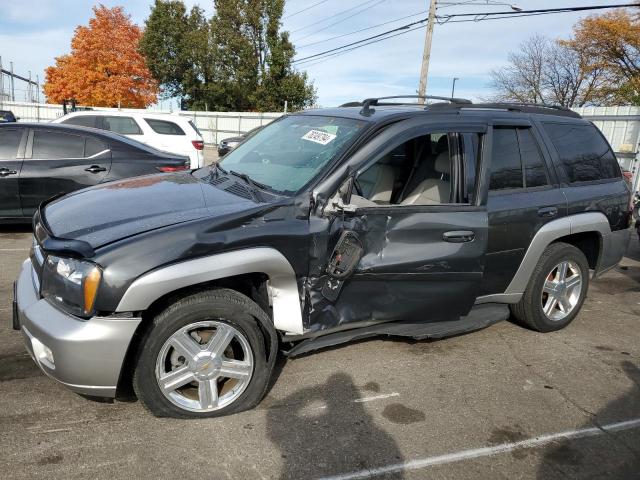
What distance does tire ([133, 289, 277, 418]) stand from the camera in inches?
109

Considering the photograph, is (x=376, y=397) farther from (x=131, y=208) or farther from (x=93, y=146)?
(x=93, y=146)

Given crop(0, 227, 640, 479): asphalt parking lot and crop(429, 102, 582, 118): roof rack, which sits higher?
crop(429, 102, 582, 118): roof rack

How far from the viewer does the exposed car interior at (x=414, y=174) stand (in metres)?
3.73

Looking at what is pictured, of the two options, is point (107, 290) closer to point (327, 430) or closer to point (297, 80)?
point (327, 430)

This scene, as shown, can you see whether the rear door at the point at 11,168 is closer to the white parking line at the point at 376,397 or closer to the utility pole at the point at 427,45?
the white parking line at the point at 376,397

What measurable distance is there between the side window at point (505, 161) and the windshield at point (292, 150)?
1084mm

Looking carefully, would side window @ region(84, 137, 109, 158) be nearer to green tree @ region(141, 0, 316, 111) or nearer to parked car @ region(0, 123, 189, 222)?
parked car @ region(0, 123, 189, 222)

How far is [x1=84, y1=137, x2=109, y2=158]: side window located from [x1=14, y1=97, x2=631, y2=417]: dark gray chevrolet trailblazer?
3360mm

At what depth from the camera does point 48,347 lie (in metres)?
2.66

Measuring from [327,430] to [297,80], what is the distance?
112 feet

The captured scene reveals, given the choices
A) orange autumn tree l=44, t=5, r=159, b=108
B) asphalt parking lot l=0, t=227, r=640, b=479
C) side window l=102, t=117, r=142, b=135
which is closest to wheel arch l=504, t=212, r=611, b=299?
asphalt parking lot l=0, t=227, r=640, b=479

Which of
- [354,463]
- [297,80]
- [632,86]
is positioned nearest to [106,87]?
[297,80]

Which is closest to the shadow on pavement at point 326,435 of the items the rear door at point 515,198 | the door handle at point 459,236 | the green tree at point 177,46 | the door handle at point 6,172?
the door handle at point 459,236

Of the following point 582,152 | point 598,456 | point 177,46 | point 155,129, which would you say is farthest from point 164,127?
point 177,46
